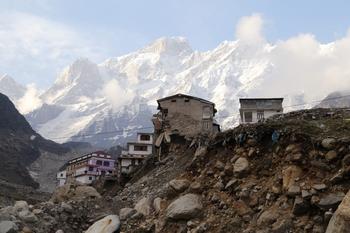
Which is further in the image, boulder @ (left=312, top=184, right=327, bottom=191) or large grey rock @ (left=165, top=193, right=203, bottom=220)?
large grey rock @ (left=165, top=193, right=203, bottom=220)

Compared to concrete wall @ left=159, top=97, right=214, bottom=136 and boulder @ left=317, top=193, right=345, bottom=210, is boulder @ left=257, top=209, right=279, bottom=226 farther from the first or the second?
concrete wall @ left=159, top=97, right=214, bottom=136

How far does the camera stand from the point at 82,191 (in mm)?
35375

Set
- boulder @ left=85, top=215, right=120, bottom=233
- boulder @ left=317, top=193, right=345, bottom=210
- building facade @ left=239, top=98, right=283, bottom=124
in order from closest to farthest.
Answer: boulder @ left=317, top=193, right=345, bottom=210, boulder @ left=85, top=215, right=120, bottom=233, building facade @ left=239, top=98, right=283, bottom=124

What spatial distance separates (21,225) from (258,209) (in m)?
10.2

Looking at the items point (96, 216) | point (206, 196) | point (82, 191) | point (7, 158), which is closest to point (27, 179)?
point (7, 158)

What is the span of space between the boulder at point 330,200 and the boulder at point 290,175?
1252mm

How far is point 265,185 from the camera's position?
573 inches

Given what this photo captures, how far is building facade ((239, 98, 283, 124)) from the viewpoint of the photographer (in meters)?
56.4

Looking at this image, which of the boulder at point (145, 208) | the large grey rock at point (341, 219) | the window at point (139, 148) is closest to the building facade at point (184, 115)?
the window at point (139, 148)

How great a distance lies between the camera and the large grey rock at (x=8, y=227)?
18906mm

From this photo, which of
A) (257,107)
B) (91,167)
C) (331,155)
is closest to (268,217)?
(331,155)

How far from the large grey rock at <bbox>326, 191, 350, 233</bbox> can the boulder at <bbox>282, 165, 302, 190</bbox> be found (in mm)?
2194

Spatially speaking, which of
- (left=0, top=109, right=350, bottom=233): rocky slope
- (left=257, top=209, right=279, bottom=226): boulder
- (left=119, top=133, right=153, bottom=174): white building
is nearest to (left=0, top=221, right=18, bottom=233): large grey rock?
(left=0, top=109, right=350, bottom=233): rocky slope

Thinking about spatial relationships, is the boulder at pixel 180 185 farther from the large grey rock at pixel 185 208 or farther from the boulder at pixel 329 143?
the boulder at pixel 329 143
